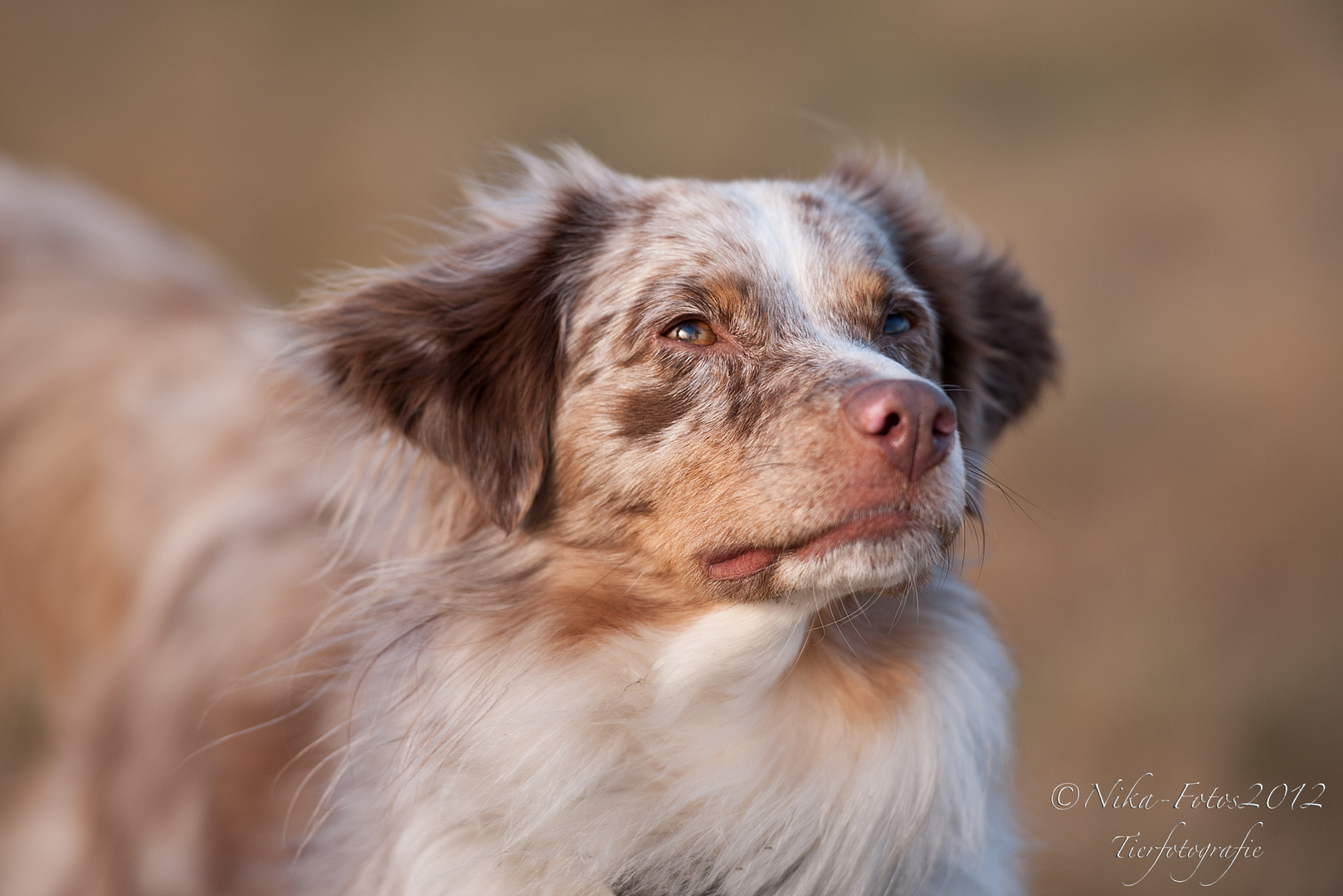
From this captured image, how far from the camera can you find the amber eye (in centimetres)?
259

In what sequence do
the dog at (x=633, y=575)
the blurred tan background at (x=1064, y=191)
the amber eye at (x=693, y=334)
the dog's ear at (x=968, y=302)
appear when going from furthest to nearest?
the blurred tan background at (x=1064, y=191) → the dog's ear at (x=968, y=302) → the amber eye at (x=693, y=334) → the dog at (x=633, y=575)

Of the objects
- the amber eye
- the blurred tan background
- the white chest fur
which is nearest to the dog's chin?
the white chest fur

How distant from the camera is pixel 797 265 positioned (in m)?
2.71

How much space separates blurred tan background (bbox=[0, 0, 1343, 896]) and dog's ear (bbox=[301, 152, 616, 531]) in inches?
46.4

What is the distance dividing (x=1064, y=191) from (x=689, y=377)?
696 centimetres

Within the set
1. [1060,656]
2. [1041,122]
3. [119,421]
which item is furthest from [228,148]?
[1060,656]

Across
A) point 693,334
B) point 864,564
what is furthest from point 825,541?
point 693,334

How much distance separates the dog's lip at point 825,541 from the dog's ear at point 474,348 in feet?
1.75

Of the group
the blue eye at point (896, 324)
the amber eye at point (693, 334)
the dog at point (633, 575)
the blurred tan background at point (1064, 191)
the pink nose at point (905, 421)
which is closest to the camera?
the pink nose at point (905, 421)

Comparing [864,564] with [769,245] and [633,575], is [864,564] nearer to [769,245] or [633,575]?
[633,575]

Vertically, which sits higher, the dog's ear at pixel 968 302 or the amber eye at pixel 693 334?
the dog's ear at pixel 968 302

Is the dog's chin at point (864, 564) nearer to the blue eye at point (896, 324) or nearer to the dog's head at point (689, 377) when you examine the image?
the dog's head at point (689, 377)

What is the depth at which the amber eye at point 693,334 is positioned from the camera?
2.59m

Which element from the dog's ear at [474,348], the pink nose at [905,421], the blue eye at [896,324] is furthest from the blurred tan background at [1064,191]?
the pink nose at [905,421]
